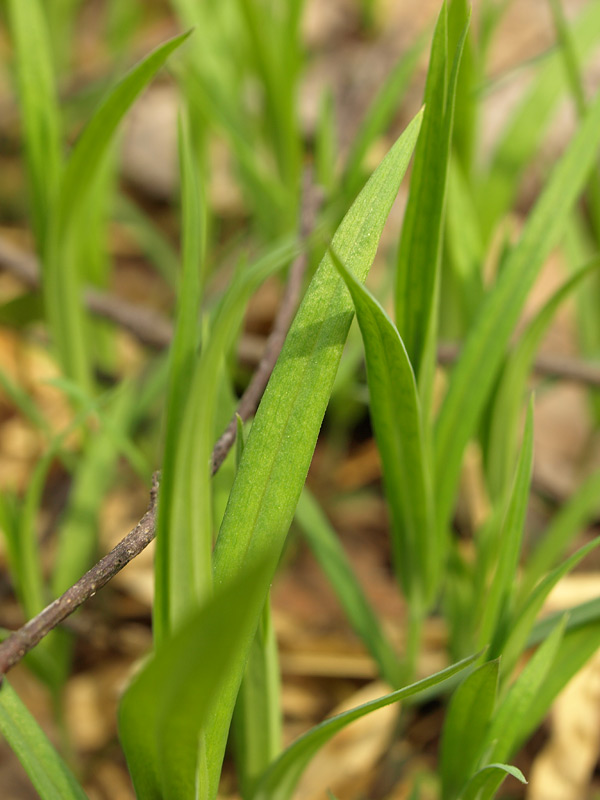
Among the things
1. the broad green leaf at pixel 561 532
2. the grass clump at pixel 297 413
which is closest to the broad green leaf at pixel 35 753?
the grass clump at pixel 297 413

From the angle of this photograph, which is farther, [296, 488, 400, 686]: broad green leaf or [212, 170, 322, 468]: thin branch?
[296, 488, 400, 686]: broad green leaf

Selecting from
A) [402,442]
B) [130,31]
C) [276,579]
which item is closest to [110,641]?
[276,579]

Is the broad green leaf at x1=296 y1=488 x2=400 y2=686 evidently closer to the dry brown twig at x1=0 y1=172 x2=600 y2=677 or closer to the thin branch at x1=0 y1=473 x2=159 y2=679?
the dry brown twig at x1=0 y1=172 x2=600 y2=677

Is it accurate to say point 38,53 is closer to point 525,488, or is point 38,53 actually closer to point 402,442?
point 402,442

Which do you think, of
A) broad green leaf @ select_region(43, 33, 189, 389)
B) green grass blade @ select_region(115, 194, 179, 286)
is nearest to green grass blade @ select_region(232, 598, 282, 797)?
broad green leaf @ select_region(43, 33, 189, 389)

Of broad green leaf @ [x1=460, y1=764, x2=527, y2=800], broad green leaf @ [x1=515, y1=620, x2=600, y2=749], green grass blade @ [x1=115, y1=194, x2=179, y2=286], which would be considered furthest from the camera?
green grass blade @ [x1=115, y1=194, x2=179, y2=286]

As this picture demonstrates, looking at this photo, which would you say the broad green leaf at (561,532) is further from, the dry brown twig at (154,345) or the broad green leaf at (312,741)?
the broad green leaf at (312,741)

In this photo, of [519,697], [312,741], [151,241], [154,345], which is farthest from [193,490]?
[151,241]

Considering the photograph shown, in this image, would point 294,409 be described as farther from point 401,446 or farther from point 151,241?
point 151,241

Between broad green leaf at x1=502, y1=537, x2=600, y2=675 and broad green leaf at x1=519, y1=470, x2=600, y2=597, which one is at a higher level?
broad green leaf at x1=502, y1=537, x2=600, y2=675
